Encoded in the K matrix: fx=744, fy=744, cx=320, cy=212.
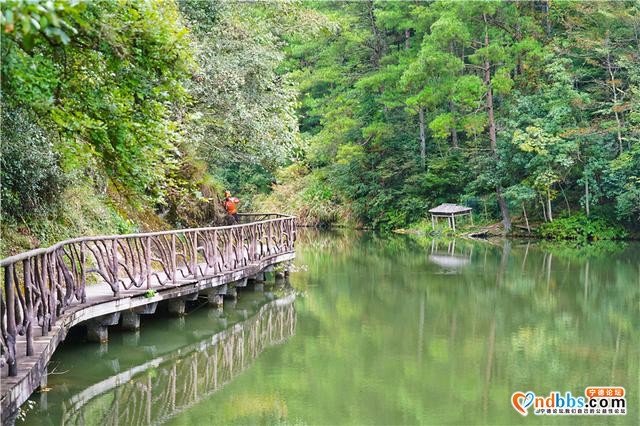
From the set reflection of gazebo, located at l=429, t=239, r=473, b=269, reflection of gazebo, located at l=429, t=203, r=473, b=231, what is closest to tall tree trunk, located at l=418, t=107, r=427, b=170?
reflection of gazebo, located at l=429, t=203, r=473, b=231

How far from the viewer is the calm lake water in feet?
24.7

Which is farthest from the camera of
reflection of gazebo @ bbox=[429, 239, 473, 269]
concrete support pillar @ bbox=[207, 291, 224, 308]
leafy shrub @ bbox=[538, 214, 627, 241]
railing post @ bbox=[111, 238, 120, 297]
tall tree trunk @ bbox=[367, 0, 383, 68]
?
tall tree trunk @ bbox=[367, 0, 383, 68]

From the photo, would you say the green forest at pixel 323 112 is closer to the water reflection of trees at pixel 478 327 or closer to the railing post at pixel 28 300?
the railing post at pixel 28 300

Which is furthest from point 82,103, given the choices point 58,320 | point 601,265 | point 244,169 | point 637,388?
point 244,169

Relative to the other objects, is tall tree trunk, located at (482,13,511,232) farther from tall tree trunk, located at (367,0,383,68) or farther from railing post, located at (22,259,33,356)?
railing post, located at (22,259,33,356)

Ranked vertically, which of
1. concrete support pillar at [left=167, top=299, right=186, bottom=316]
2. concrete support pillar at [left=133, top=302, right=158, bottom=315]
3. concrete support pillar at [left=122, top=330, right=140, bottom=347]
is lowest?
concrete support pillar at [left=122, top=330, right=140, bottom=347]

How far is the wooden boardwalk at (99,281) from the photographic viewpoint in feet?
19.8

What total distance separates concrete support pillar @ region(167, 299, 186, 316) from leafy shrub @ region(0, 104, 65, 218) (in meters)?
2.39

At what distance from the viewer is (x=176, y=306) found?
11938 mm

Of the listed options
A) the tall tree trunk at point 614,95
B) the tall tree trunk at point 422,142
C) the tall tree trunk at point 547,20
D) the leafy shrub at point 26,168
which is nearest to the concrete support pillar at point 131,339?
the leafy shrub at point 26,168

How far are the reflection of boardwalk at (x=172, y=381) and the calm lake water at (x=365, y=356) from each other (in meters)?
0.03

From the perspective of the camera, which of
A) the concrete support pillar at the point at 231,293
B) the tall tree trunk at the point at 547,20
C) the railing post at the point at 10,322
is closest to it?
the railing post at the point at 10,322

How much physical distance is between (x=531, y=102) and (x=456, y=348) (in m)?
20.2

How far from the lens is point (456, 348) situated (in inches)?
405
